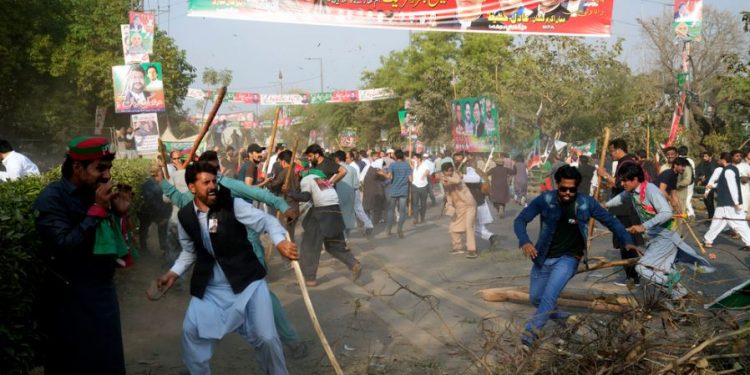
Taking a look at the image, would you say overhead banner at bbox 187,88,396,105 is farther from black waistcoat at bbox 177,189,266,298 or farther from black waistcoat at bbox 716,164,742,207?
black waistcoat at bbox 177,189,266,298

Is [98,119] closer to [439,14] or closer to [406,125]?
[406,125]

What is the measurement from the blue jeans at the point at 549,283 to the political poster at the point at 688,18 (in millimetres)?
17282

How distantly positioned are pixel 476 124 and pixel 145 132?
8959 mm

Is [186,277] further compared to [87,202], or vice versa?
[186,277]

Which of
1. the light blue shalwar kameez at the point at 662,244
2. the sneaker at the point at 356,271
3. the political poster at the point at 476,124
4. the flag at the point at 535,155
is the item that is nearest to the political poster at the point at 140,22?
the political poster at the point at 476,124

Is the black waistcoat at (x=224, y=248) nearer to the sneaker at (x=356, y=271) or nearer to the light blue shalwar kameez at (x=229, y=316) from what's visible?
the light blue shalwar kameez at (x=229, y=316)

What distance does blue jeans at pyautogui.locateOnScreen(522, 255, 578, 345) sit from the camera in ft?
18.0

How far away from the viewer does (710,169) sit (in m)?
17.0

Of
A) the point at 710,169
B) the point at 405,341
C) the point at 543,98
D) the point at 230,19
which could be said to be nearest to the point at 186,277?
the point at 405,341

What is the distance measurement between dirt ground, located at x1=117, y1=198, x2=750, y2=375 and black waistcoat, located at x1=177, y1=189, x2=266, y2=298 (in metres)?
1.45

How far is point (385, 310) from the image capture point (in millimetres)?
7727

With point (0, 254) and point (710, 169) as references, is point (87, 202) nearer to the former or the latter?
point (0, 254)

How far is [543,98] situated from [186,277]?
2480cm

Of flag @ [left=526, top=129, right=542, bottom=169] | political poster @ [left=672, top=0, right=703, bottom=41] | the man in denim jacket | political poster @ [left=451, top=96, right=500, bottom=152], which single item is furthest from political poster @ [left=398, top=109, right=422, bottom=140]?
the man in denim jacket
